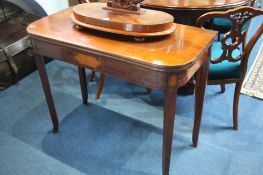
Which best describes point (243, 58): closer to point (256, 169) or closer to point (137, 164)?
point (256, 169)

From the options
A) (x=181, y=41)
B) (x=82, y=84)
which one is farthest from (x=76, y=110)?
(x=181, y=41)

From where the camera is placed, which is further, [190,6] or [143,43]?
[190,6]

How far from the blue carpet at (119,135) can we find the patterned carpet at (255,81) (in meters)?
0.09

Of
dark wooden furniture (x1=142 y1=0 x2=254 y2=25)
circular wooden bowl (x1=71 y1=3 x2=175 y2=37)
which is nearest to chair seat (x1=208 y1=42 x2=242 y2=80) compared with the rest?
dark wooden furniture (x1=142 y1=0 x2=254 y2=25)

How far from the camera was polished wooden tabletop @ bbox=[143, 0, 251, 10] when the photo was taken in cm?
179

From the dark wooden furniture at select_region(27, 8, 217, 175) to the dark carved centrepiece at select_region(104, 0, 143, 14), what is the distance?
169 millimetres

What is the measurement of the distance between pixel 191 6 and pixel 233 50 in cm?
40

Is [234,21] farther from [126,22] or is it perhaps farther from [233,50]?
[126,22]

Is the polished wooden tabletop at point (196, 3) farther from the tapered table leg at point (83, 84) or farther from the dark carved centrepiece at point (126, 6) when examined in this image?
the tapered table leg at point (83, 84)

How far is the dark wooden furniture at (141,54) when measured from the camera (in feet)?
3.75

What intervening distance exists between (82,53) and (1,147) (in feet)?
3.36

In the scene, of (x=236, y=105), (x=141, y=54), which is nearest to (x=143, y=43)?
(x=141, y=54)

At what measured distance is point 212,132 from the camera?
1938mm

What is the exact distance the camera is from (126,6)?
4.66ft
